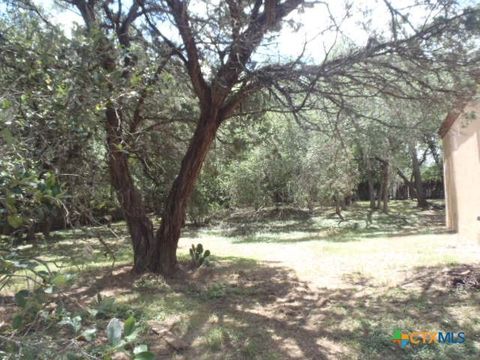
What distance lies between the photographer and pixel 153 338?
16.4 feet

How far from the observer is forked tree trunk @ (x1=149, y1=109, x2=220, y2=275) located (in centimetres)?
757

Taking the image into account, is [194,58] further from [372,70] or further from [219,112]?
[372,70]

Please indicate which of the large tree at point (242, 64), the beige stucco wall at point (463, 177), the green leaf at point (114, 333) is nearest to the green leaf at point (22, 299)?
the green leaf at point (114, 333)

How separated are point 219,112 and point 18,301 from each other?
6.08m

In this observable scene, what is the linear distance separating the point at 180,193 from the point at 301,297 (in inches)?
109

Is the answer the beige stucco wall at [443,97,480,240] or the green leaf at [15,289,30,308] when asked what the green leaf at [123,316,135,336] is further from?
the beige stucco wall at [443,97,480,240]

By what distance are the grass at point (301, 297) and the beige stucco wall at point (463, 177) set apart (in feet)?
2.46

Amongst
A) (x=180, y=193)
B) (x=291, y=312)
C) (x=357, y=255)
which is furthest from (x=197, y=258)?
(x=357, y=255)

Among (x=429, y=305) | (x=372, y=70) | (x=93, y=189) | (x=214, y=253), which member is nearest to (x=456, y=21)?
(x=372, y=70)

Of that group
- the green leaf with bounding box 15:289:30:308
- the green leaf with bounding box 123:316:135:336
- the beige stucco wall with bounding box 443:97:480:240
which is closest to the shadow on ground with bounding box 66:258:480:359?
the green leaf with bounding box 15:289:30:308

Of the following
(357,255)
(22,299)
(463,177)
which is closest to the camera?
(22,299)

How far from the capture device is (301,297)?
664 centimetres

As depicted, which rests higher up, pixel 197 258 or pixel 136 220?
pixel 136 220

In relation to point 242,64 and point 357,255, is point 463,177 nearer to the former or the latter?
point 357,255
